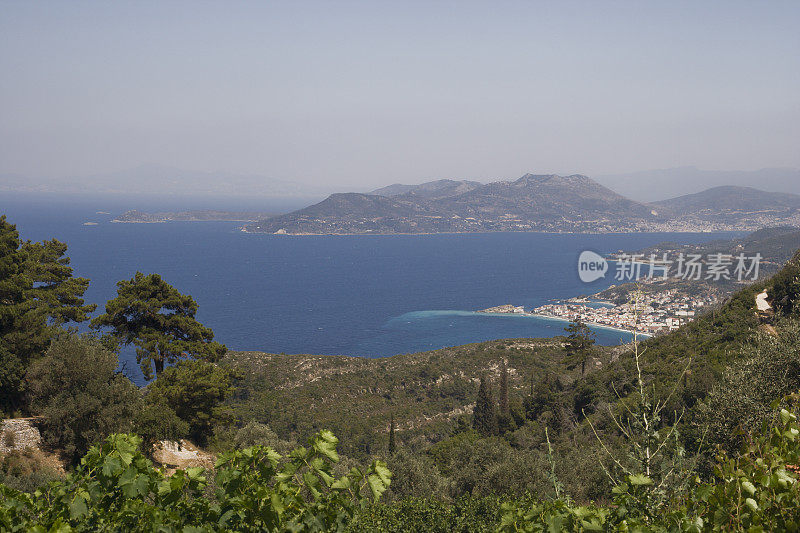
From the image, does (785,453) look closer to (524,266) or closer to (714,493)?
(714,493)

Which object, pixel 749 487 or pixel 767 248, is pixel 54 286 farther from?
pixel 767 248

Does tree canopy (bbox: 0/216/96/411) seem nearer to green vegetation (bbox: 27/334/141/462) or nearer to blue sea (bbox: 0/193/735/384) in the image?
green vegetation (bbox: 27/334/141/462)

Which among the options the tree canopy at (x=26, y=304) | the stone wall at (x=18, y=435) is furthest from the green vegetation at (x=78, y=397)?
the tree canopy at (x=26, y=304)

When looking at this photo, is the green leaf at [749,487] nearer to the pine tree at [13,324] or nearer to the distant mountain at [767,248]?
the pine tree at [13,324]

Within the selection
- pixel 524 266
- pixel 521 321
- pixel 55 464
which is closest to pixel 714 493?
pixel 55 464

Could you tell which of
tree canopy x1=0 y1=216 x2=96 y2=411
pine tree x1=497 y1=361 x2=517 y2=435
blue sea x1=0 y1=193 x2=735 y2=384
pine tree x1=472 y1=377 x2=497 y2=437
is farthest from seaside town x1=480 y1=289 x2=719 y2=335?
tree canopy x1=0 y1=216 x2=96 y2=411

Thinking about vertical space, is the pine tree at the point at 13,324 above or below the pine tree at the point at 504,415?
above

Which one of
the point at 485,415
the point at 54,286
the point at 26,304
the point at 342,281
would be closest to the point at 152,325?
the point at 54,286

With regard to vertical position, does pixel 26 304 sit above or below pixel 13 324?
above
